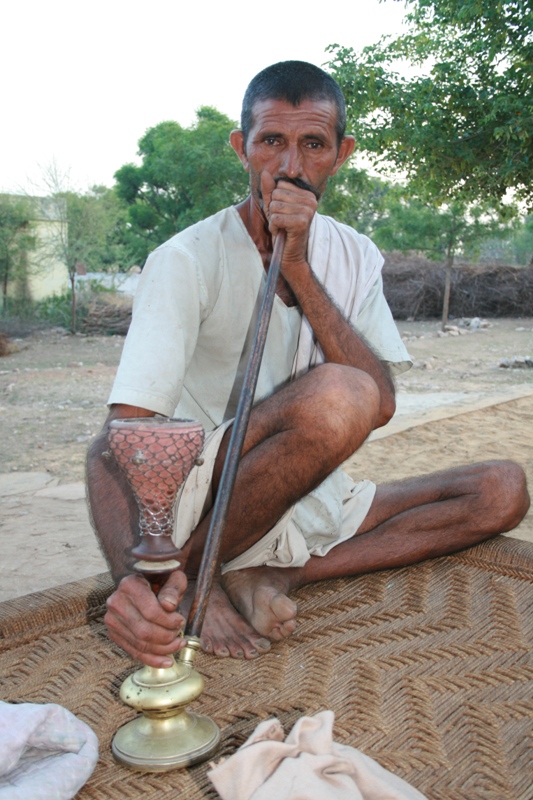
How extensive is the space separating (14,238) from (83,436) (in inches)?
501

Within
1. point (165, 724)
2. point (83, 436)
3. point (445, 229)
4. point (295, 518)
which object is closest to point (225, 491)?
point (165, 724)

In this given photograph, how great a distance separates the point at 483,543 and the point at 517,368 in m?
7.47

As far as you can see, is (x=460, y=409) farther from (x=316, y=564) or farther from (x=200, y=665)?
(x=200, y=665)

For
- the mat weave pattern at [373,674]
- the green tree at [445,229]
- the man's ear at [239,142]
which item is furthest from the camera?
the green tree at [445,229]

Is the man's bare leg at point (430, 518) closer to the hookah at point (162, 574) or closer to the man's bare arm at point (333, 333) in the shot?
the man's bare arm at point (333, 333)

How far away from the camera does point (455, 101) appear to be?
536 cm

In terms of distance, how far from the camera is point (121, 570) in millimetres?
1536

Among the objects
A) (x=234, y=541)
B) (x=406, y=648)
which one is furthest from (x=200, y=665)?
(x=406, y=648)

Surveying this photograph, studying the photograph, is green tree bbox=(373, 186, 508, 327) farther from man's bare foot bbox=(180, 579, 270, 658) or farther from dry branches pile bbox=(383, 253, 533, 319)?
man's bare foot bbox=(180, 579, 270, 658)

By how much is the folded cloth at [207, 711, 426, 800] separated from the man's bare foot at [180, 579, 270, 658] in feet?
1.77

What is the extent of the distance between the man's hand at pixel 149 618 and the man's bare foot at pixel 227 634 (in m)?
0.53

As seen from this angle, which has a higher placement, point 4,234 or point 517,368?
point 4,234

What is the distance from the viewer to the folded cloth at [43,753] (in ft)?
3.74

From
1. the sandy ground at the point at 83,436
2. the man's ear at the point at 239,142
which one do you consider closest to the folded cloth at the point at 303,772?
the man's ear at the point at 239,142
